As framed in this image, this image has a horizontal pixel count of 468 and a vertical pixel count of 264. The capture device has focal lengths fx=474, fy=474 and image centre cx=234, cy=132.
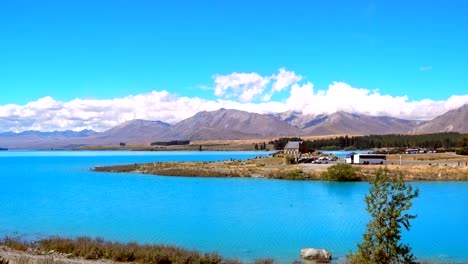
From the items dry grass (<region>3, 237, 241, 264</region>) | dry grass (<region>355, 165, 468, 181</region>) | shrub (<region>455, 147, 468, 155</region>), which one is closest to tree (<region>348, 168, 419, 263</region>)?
dry grass (<region>3, 237, 241, 264</region>)

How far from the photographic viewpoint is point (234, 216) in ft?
112

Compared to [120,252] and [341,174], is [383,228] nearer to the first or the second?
[120,252]

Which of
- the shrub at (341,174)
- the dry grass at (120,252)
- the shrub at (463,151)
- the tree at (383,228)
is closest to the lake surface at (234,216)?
the dry grass at (120,252)

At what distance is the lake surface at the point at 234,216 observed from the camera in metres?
24.5

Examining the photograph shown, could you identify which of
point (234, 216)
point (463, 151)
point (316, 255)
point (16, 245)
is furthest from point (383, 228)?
point (463, 151)

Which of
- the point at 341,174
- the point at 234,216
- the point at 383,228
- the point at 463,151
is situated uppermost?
the point at 463,151

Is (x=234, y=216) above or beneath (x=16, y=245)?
beneath

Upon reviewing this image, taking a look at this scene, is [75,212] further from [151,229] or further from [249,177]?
[249,177]

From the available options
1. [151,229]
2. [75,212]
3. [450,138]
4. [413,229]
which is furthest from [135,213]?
[450,138]

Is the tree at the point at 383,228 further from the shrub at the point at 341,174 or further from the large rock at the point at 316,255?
the shrub at the point at 341,174

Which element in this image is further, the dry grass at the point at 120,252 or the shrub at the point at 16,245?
the shrub at the point at 16,245

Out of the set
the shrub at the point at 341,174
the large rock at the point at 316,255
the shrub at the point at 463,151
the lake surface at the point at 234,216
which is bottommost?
the lake surface at the point at 234,216

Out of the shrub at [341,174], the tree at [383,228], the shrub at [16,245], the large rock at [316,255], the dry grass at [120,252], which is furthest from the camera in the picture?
the shrub at [341,174]

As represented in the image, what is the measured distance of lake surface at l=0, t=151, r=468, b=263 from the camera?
2448 centimetres
